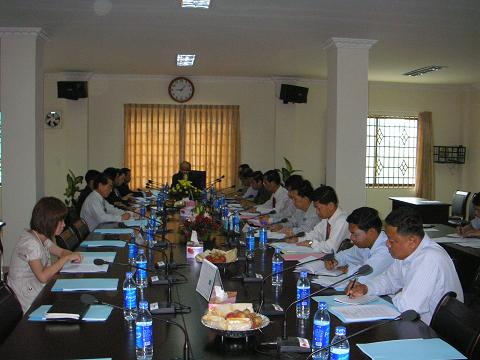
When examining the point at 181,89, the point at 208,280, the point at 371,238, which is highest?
the point at 181,89

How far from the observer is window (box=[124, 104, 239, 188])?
9695 mm

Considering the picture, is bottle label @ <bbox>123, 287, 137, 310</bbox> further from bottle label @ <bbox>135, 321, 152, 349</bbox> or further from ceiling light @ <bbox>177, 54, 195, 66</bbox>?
ceiling light @ <bbox>177, 54, 195, 66</bbox>

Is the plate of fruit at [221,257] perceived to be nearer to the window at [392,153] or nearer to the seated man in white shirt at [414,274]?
the seated man in white shirt at [414,274]

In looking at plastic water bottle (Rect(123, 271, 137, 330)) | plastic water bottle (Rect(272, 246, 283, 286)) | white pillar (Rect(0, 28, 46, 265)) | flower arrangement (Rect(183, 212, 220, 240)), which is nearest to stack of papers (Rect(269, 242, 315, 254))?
flower arrangement (Rect(183, 212, 220, 240))

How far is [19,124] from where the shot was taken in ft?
19.2

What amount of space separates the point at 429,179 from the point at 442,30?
17.7 ft

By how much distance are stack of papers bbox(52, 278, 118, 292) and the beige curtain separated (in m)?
→ 8.91

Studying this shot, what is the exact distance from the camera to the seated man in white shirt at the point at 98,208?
5379 mm

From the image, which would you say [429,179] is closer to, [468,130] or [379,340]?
[468,130]

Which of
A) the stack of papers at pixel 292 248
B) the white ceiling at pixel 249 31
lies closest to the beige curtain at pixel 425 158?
the white ceiling at pixel 249 31

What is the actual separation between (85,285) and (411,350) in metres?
1.65

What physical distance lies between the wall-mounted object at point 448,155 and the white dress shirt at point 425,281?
28.7 feet

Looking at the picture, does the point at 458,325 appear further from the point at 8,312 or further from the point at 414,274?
the point at 8,312

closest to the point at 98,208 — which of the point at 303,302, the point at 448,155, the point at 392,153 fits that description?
the point at 303,302
